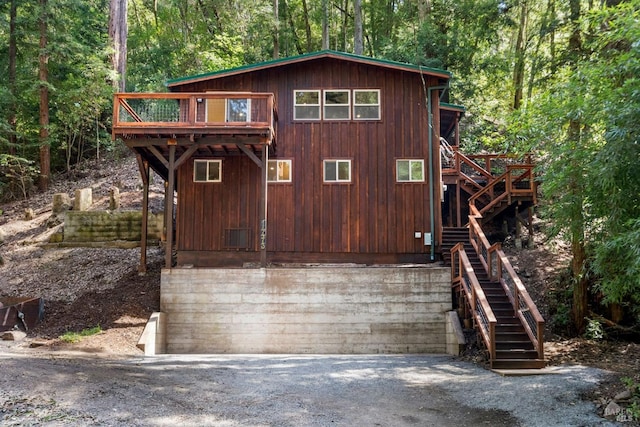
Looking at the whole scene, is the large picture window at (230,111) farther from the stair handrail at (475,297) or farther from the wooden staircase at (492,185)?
the wooden staircase at (492,185)

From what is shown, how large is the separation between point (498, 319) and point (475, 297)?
68cm

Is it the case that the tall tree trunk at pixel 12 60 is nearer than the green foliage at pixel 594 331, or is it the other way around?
the green foliage at pixel 594 331

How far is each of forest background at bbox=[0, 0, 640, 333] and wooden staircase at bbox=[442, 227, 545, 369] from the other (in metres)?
1.57

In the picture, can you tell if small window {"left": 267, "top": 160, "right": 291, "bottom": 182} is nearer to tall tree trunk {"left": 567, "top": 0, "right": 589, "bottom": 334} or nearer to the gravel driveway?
the gravel driveway

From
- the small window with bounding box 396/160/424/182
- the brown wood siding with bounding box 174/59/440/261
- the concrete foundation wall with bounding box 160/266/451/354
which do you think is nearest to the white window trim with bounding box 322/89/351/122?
the brown wood siding with bounding box 174/59/440/261

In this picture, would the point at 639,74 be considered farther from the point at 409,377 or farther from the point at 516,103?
the point at 516,103

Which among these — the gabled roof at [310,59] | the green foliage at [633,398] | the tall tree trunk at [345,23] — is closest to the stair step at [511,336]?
the green foliage at [633,398]

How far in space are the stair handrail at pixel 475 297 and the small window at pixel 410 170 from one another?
→ 2.82 m

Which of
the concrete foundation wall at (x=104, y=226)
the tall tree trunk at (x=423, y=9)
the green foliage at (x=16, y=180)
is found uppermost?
the tall tree trunk at (x=423, y=9)

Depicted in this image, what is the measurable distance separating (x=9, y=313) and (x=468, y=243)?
12.4 meters

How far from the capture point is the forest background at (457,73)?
791 cm

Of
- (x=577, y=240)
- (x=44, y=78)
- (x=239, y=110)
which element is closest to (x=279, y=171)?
(x=239, y=110)

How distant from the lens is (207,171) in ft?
49.5

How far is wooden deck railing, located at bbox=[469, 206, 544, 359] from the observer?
9.18 metres
